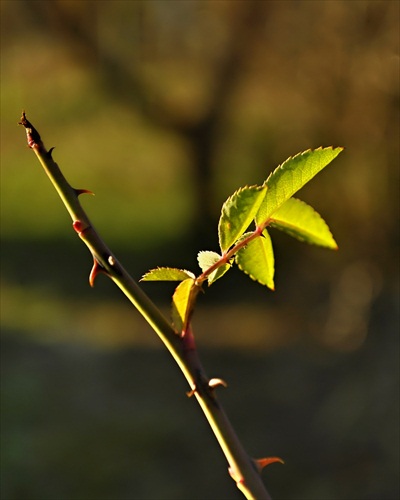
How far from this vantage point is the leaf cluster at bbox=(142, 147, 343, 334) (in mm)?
298

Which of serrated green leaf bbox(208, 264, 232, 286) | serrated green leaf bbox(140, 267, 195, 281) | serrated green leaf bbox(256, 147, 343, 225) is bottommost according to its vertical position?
serrated green leaf bbox(208, 264, 232, 286)

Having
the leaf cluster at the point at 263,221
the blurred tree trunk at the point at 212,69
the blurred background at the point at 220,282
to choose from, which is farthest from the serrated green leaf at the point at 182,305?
the blurred tree trunk at the point at 212,69

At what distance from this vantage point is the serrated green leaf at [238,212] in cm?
30

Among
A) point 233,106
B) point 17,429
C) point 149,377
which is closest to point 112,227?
point 233,106

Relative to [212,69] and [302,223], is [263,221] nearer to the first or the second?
[302,223]

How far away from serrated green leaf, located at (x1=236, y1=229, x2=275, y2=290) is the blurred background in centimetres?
190

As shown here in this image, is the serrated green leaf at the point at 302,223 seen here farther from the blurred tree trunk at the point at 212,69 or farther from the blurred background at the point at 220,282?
the blurred tree trunk at the point at 212,69

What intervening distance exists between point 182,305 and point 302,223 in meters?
0.06

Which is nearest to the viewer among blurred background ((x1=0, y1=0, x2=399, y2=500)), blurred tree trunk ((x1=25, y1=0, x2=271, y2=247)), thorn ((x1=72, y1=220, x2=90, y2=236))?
thorn ((x1=72, y1=220, x2=90, y2=236))

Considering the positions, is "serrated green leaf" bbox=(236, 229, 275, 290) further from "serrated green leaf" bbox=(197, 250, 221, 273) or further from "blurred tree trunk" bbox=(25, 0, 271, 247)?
"blurred tree trunk" bbox=(25, 0, 271, 247)

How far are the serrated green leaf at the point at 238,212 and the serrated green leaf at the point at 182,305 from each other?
0.02m

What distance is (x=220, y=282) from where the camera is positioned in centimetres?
333

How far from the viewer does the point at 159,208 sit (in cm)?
406

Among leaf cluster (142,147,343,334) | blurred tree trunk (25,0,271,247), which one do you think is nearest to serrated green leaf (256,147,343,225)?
leaf cluster (142,147,343,334)
